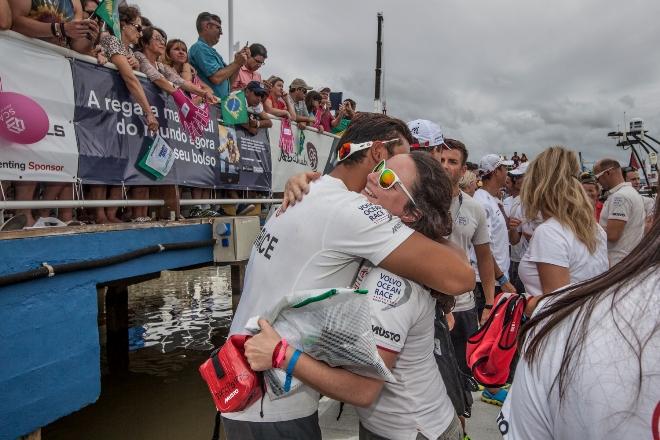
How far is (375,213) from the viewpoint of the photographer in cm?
162

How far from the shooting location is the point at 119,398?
6.15m

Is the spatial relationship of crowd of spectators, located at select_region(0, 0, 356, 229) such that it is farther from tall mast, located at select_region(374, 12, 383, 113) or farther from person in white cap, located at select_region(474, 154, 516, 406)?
tall mast, located at select_region(374, 12, 383, 113)

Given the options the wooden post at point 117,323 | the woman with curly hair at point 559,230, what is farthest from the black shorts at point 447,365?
the wooden post at point 117,323

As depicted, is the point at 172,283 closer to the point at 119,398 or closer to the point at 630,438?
the point at 119,398

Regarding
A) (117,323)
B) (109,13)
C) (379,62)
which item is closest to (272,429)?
(109,13)

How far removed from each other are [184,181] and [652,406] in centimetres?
524

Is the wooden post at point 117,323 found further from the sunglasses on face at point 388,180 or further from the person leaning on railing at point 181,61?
the sunglasses on face at point 388,180

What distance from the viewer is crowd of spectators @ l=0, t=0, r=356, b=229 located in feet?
12.5

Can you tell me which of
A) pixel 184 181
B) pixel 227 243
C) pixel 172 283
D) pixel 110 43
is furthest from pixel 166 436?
pixel 172 283

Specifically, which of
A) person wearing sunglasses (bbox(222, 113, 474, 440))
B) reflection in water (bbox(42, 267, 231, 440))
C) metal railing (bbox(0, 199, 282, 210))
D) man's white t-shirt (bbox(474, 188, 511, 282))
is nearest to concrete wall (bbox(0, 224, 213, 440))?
metal railing (bbox(0, 199, 282, 210))

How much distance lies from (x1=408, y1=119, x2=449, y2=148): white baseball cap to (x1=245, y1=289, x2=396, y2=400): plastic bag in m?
2.68

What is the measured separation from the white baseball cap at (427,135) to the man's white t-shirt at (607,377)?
120 inches

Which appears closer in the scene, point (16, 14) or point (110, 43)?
point (16, 14)

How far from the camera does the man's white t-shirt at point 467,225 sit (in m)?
3.61
